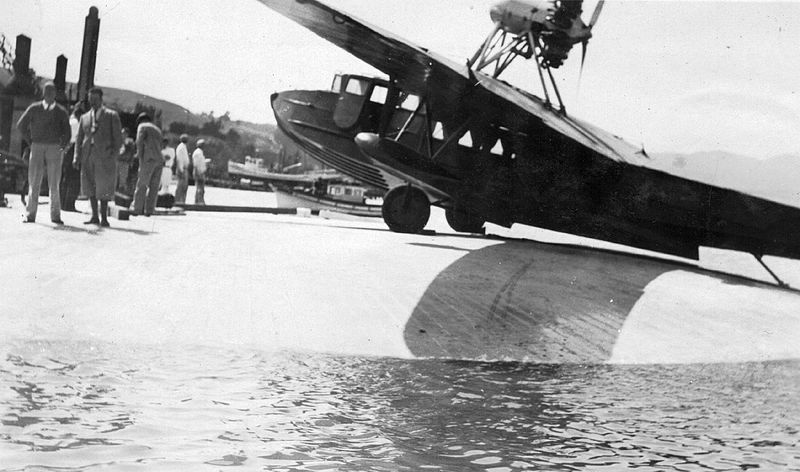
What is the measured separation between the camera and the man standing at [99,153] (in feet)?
31.0

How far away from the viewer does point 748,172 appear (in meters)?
11.5

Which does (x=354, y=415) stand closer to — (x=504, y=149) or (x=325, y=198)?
(x=504, y=149)

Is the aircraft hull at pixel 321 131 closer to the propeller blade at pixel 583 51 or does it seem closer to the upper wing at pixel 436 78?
the upper wing at pixel 436 78

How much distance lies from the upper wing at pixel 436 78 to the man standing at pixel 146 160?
266cm

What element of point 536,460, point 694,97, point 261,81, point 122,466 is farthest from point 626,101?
point 122,466

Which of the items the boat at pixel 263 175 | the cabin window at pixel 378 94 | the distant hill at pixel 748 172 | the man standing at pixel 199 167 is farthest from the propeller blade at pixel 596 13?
the boat at pixel 263 175

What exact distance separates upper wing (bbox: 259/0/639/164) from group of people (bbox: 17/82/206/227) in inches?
107

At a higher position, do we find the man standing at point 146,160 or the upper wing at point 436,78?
the upper wing at point 436,78

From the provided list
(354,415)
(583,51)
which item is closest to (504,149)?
(583,51)

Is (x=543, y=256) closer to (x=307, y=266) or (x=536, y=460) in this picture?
(x=307, y=266)

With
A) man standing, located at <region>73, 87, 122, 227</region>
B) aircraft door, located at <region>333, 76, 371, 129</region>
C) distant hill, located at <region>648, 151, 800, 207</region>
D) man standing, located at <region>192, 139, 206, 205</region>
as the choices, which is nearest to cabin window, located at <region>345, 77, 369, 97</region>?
aircraft door, located at <region>333, 76, 371, 129</region>

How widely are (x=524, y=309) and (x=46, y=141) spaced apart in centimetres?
575

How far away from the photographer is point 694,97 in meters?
11.0

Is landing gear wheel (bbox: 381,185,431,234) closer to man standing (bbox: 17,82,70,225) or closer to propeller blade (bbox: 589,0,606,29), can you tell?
propeller blade (bbox: 589,0,606,29)
